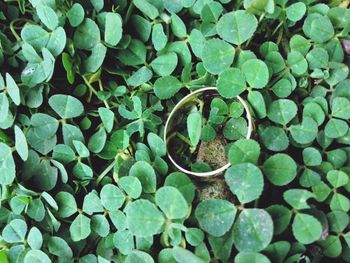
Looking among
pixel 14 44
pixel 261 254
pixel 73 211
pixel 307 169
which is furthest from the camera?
pixel 14 44

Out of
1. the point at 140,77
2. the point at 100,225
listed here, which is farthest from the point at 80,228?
the point at 140,77

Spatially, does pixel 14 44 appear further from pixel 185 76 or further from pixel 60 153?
pixel 185 76

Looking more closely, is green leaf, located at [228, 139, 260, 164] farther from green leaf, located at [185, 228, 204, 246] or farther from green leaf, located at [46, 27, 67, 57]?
green leaf, located at [46, 27, 67, 57]

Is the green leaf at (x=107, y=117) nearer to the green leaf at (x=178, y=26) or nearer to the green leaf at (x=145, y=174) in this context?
the green leaf at (x=145, y=174)

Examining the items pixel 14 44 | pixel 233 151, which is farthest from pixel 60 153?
pixel 233 151

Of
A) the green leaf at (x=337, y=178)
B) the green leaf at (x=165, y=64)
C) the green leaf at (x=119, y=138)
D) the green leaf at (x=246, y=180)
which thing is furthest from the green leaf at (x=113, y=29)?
the green leaf at (x=337, y=178)
